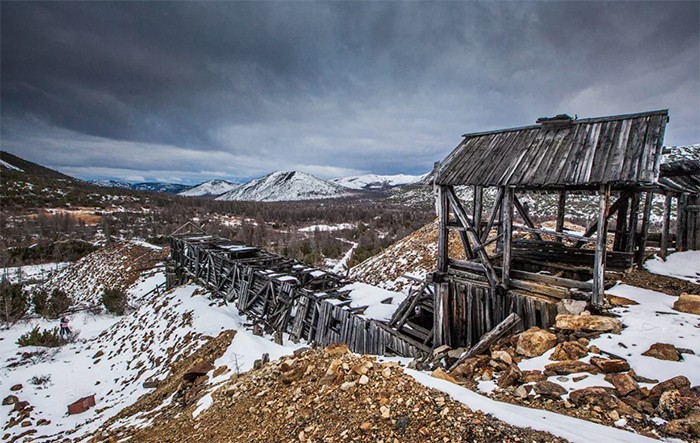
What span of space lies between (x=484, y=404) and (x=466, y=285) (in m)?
4.94

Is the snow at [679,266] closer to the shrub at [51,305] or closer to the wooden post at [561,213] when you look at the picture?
the wooden post at [561,213]

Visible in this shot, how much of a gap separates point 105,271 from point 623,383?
45.9m

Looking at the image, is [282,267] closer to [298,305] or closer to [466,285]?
[298,305]

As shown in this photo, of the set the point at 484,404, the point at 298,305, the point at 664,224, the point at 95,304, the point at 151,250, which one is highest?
the point at 664,224

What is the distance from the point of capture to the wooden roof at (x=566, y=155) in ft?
20.6

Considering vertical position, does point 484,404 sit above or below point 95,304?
above

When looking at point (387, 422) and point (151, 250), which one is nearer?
point (387, 422)

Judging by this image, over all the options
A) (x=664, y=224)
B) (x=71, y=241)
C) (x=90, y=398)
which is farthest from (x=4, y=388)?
(x=71, y=241)

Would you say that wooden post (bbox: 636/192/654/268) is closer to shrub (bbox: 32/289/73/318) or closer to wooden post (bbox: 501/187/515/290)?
wooden post (bbox: 501/187/515/290)

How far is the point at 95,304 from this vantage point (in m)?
29.1

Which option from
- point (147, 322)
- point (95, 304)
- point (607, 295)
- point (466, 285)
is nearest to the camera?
point (607, 295)

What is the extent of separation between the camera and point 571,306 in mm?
6395

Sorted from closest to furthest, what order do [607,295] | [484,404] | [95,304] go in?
[484,404] < [607,295] < [95,304]

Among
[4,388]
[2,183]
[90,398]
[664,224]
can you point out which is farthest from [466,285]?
[2,183]
